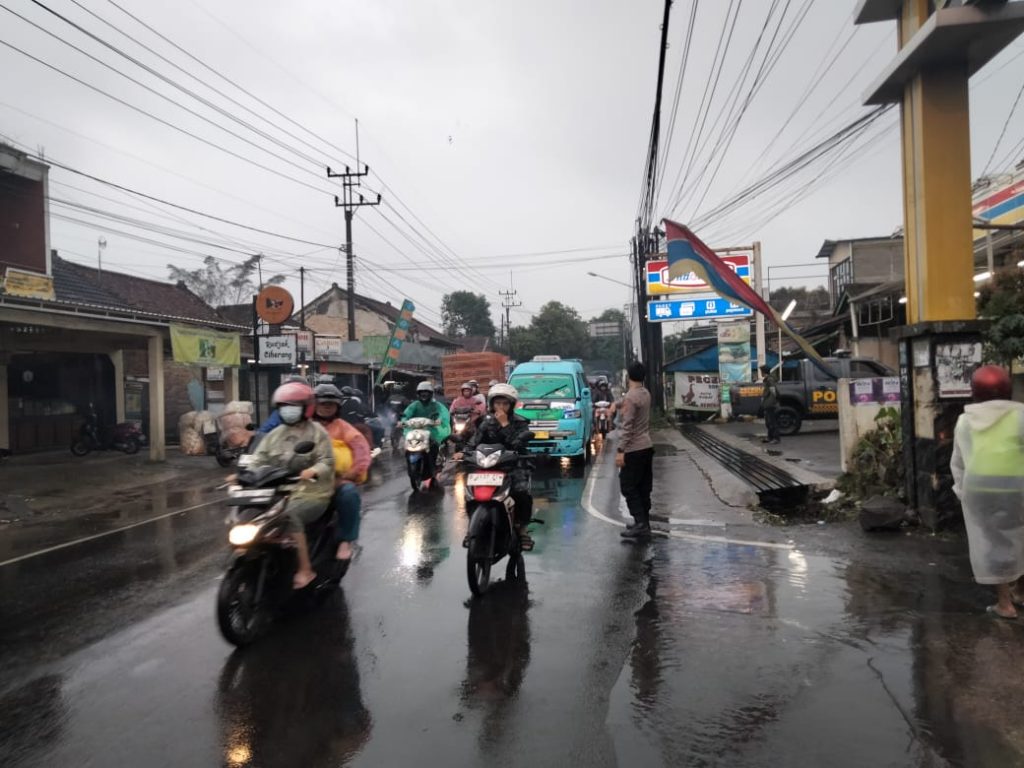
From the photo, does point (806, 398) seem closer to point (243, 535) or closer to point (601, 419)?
point (601, 419)

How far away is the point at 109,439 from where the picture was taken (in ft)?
64.0

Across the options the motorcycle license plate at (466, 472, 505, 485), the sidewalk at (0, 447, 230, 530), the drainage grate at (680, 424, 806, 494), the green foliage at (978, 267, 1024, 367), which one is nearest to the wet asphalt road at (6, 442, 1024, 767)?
the motorcycle license plate at (466, 472, 505, 485)

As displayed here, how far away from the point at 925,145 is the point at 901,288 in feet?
38.3

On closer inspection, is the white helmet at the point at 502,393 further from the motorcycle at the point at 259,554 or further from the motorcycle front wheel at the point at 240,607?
the motorcycle front wheel at the point at 240,607

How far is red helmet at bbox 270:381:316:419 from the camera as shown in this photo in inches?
211

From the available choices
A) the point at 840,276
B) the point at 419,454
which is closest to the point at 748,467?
the point at 419,454

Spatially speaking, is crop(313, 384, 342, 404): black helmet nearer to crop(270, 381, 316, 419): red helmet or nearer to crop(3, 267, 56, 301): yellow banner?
crop(270, 381, 316, 419): red helmet

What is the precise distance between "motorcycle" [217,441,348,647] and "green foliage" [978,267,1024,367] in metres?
6.57

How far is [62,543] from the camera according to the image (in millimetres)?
8906

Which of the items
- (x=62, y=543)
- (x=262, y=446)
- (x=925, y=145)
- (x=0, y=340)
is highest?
(x=925, y=145)

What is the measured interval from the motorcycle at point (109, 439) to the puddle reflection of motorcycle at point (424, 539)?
1249 cm

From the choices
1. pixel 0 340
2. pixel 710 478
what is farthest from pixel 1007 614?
pixel 0 340

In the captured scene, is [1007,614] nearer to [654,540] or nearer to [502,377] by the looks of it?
[654,540]

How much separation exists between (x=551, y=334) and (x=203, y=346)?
55.0 metres
